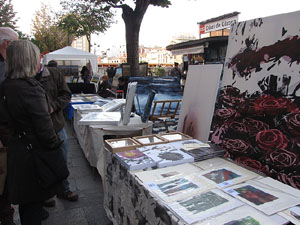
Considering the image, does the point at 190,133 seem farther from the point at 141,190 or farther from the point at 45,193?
the point at 45,193

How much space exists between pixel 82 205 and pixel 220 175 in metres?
1.66

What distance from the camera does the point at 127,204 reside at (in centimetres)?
148

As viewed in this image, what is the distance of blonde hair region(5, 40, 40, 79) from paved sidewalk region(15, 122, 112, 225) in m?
1.39

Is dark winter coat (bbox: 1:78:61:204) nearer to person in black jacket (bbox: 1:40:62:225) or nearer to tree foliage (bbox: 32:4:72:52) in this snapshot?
person in black jacket (bbox: 1:40:62:225)

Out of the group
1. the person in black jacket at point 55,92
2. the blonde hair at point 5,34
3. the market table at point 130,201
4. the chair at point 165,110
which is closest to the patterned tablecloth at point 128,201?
the market table at point 130,201

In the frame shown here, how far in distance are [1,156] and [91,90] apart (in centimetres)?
436

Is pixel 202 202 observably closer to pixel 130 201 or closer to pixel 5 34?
pixel 130 201

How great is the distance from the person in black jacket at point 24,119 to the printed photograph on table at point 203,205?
2.96 ft

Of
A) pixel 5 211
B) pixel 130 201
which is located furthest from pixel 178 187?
pixel 5 211

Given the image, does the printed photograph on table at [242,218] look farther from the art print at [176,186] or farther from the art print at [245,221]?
the art print at [176,186]

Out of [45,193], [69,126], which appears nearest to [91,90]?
[69,126]

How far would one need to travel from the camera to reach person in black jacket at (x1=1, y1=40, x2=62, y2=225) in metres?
1.42

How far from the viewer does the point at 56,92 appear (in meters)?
2.16

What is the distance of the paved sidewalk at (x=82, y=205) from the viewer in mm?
2199
